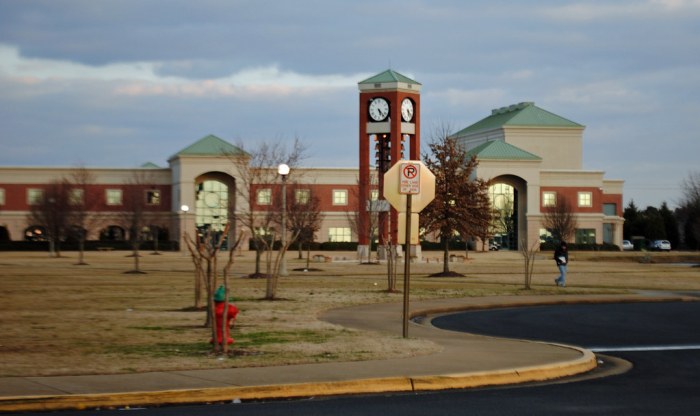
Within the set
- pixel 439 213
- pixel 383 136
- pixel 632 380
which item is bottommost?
pixel 632 380

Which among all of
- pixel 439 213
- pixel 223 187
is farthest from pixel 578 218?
pixel 439 213

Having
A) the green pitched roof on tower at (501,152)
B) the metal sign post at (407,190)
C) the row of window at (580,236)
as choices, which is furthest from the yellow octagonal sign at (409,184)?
the row of window at (580,236)

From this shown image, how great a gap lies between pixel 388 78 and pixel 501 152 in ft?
100

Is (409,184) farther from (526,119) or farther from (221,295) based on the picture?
(526,119)

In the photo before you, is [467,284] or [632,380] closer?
[632,380]

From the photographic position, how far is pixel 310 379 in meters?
12.8

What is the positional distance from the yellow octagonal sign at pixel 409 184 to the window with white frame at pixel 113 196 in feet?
292

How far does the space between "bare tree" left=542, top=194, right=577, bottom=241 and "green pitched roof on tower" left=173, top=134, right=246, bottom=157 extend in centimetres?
3217

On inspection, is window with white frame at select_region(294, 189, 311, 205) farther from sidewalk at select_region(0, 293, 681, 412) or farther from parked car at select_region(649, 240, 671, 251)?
sidewalk at select_region(0, 293, 681, 412)

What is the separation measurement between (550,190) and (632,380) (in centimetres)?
9508

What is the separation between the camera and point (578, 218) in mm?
106812

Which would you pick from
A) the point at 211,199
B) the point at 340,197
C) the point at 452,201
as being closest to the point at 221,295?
the point at 452,201

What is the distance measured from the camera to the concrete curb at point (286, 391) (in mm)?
11086

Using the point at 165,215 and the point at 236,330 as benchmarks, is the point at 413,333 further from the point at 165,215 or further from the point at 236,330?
the point at 165,215
